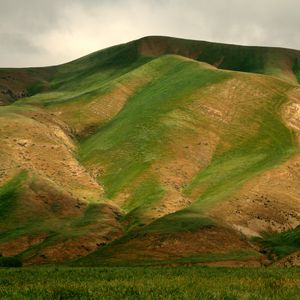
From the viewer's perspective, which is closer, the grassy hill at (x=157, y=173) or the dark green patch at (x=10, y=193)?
the grassy hill at (x=157, y=173)

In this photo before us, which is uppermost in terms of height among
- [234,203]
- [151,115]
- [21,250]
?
[151,115]

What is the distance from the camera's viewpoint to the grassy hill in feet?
297

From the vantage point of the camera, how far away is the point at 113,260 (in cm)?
7819

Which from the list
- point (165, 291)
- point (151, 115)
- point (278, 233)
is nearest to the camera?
point (165, 291)

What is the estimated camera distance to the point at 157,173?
133000 mm

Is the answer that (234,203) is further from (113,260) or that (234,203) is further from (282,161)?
(113,260)

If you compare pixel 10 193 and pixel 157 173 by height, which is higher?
pixel 157 173

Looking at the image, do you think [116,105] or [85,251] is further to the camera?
[116,105]

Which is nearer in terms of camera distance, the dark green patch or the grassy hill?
the grassy hill

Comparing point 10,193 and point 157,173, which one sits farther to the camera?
point 157,173

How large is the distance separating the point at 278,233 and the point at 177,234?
73.8 feet

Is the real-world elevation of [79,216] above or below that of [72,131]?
below

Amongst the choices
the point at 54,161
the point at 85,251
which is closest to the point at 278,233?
the point at 85,251

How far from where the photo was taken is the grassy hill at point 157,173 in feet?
297
